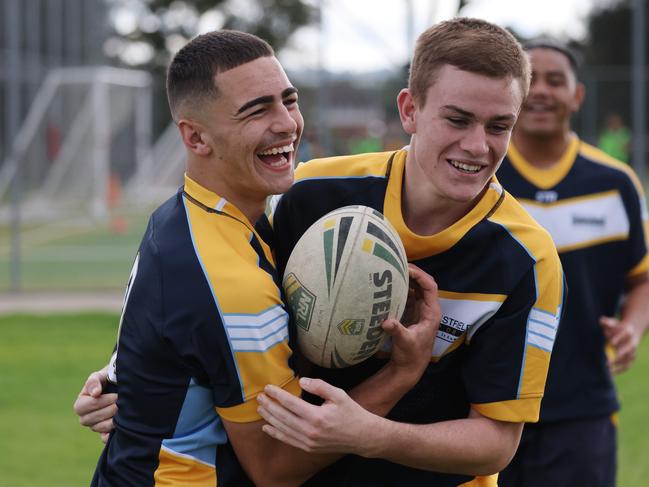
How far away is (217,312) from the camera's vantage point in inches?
120

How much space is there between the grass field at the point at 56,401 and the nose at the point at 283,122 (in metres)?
4.03

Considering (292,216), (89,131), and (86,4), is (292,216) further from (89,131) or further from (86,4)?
(86,4)

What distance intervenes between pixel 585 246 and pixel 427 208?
175 centimetres

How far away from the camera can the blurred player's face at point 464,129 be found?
129 inches

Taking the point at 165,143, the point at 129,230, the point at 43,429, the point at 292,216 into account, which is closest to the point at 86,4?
the point at 165,143

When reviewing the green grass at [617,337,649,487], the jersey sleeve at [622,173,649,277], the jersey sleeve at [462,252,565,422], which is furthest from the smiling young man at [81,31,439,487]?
the green grass at [617,337,649,487]

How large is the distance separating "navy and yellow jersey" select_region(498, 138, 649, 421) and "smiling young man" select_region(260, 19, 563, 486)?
1.49 m

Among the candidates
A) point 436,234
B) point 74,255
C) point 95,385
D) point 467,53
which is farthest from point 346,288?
point 74,255

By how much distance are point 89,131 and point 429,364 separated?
70.7 feet

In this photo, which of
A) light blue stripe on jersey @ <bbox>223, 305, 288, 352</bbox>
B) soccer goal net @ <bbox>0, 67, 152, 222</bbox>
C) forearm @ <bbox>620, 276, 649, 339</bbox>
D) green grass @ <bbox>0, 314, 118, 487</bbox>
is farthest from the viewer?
soccer goal net @ <bbox>0, 67, 152, 222</bbox>

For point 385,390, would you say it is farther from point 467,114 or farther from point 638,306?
point 638,306

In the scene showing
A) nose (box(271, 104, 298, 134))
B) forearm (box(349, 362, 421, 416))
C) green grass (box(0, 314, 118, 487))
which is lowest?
green grass (box(0, 314, 118, 487))

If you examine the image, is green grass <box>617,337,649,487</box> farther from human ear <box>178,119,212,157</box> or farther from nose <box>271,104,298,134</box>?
human ear <box>178,119,212,157</box>

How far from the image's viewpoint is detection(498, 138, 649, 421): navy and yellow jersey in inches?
194
